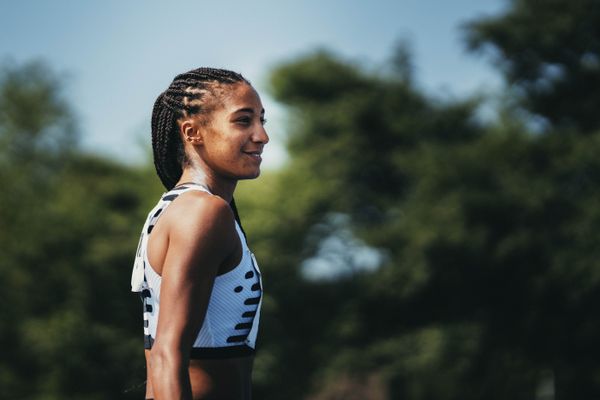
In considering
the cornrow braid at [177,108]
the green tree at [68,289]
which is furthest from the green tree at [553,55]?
the cornrow braid at [177,108]

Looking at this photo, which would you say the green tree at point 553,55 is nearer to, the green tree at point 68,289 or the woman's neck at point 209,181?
the green tree at point 68,289

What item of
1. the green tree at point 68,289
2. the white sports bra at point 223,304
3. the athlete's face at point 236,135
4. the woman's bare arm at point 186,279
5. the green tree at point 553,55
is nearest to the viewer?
the woman's bare arm at point 186,279

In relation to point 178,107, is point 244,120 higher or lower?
lower

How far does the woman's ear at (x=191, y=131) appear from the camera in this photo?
10.5ft

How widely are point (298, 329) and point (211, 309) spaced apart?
36347 millimetres

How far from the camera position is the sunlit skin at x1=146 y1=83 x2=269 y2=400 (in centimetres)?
279

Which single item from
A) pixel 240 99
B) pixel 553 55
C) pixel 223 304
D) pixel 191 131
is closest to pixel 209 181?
pixel 191 131

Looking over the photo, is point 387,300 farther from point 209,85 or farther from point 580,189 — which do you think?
point 209,85

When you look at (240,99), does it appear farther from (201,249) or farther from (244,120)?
(201,249)

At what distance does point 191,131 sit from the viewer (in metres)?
3.21

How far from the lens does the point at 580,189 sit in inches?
1422

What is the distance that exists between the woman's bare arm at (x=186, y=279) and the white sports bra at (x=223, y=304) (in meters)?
0.13

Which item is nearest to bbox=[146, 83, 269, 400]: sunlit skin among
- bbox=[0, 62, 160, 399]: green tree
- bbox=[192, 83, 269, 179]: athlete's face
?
bbox=[192, 83, 269, 179]: athlete's face

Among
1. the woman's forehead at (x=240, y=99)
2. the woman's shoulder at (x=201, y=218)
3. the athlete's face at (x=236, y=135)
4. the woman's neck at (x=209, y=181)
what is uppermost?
the woman's forehead at (x=240, y=99)
